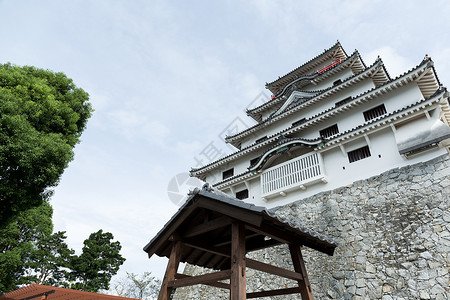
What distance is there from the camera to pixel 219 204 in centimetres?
454

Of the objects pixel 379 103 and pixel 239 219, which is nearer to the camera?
pixel 239 219

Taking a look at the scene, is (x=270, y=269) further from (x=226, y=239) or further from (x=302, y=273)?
(x=226, y=239)

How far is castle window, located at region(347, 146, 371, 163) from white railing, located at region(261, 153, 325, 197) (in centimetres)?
135

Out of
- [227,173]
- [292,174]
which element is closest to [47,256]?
[227,173]

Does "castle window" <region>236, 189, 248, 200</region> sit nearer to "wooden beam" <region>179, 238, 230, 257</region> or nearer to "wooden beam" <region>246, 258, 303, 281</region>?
"wooden beam" <region>179, 238, 230, 257</region>

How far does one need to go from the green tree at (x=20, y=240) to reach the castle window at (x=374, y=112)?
20309mm

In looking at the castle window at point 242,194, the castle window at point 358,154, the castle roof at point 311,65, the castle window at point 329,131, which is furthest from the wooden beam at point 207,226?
the castle roof at point 311,65

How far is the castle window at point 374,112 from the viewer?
1234 centimetres

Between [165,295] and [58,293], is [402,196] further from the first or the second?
[58,293]

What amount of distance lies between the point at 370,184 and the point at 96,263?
22768mm

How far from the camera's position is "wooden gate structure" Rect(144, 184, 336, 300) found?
4137mm

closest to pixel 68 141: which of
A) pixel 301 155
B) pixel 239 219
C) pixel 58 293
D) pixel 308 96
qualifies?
pixel 58 293

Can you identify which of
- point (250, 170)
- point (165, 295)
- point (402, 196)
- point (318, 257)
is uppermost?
point (250, 170)

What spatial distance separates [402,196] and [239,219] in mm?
8234
